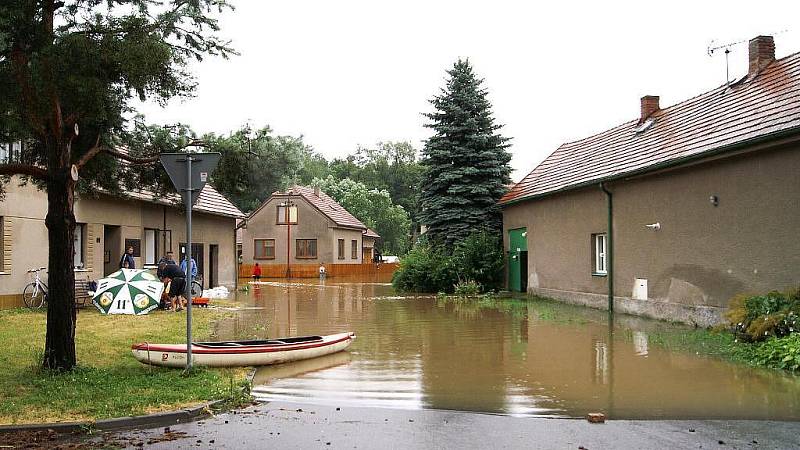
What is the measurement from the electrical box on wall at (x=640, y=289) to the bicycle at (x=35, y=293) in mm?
15538

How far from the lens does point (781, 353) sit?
10.7 meters

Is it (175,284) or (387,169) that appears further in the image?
(387,169)

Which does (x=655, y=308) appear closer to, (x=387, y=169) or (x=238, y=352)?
(x=238, y=352)

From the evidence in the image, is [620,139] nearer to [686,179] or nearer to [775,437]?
[686,179]

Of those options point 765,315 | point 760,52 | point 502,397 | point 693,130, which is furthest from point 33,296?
point 760,52

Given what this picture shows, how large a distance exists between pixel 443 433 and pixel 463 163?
25476 mm

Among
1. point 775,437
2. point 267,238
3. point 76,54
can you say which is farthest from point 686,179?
point 267,238

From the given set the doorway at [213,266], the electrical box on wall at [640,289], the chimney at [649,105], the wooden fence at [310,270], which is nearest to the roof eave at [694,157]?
the electrical box on wall at [640,289]

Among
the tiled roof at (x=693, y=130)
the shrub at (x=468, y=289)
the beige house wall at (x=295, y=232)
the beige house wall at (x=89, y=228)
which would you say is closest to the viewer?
the tiled roof at (x=693, y=130)

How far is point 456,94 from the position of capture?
3225 cm

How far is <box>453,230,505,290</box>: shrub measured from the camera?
97.6ft

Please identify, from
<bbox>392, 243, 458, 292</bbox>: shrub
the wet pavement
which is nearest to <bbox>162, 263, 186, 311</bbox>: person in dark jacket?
the wet pavement

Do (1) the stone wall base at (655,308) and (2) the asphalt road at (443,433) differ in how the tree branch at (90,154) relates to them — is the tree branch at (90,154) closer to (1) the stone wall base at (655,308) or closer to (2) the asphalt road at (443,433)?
(2) the asphalt road at (443,433)

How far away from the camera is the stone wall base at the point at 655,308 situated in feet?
51.6
